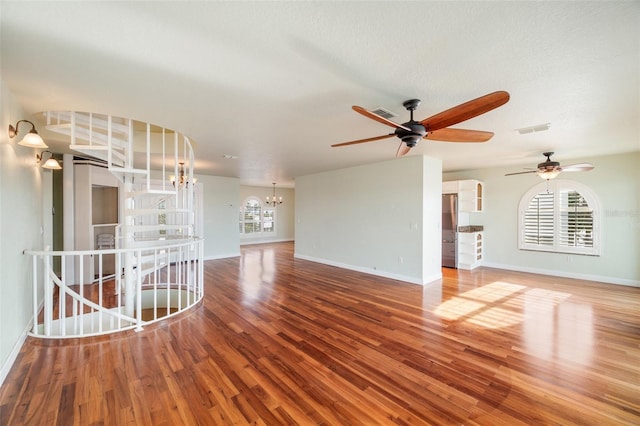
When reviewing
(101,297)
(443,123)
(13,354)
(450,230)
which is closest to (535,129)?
(443,123)

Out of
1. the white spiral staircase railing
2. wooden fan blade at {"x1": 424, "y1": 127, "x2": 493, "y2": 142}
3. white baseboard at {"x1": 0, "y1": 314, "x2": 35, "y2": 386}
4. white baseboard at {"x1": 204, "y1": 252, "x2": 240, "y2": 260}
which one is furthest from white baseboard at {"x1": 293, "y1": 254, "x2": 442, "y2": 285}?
white baseboard at {"x1": 0, "y1": 314, "x2": 35, "y2": 386}

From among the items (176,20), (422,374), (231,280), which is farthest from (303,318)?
(176,20)

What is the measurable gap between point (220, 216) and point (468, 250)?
22.6ft

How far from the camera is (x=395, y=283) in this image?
5.22 m

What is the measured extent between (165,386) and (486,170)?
7.68m

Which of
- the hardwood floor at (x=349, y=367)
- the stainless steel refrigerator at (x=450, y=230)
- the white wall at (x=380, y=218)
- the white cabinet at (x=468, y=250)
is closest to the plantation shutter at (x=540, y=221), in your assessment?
the white cabinet at (x=468, y=250)

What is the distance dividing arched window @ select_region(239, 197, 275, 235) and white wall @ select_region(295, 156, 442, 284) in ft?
15.2

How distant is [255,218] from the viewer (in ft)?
38.5

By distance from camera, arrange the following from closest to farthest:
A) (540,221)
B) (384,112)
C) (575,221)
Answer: (384,112) < (575,221) < (540,221)

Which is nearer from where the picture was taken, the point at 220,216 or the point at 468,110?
the point at 468,110

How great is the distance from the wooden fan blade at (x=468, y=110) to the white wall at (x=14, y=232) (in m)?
3.56

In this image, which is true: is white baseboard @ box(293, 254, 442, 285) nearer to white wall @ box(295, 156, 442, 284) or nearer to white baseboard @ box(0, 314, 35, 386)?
white wall @ box(295, 156, 442, 284)

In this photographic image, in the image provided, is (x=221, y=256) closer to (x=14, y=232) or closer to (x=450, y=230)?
(x=14, y=232)

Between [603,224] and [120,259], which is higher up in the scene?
[603,224]
